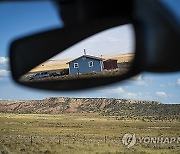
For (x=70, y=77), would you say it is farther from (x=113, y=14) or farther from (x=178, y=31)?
(x=178, y=31)

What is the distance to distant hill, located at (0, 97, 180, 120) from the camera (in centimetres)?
6178

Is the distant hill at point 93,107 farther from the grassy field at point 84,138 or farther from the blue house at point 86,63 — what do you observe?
the blue house at point 86,63

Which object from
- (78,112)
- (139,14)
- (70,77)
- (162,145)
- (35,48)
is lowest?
(78,112)

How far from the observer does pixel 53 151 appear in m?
29.5

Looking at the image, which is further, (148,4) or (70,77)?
(70,77)

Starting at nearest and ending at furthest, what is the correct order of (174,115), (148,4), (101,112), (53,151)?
(148,4)
(53,151)
(174,115)
(101,112)

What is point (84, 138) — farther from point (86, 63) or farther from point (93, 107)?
point (86, 63)

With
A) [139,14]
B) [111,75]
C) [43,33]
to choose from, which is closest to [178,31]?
[139,14]

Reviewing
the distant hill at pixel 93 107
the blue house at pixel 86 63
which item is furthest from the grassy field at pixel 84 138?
the blue house at pixel 86 63

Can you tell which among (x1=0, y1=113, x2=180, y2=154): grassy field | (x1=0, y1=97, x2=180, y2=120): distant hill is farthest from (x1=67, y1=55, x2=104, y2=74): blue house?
(x1=0, y1=97, x2=180, y2=120): distant hill

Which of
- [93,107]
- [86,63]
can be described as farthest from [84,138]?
[86,63]

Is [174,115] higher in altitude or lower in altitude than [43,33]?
lower

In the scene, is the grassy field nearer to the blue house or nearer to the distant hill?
the distant hill

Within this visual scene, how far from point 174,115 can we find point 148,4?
55816 mm
